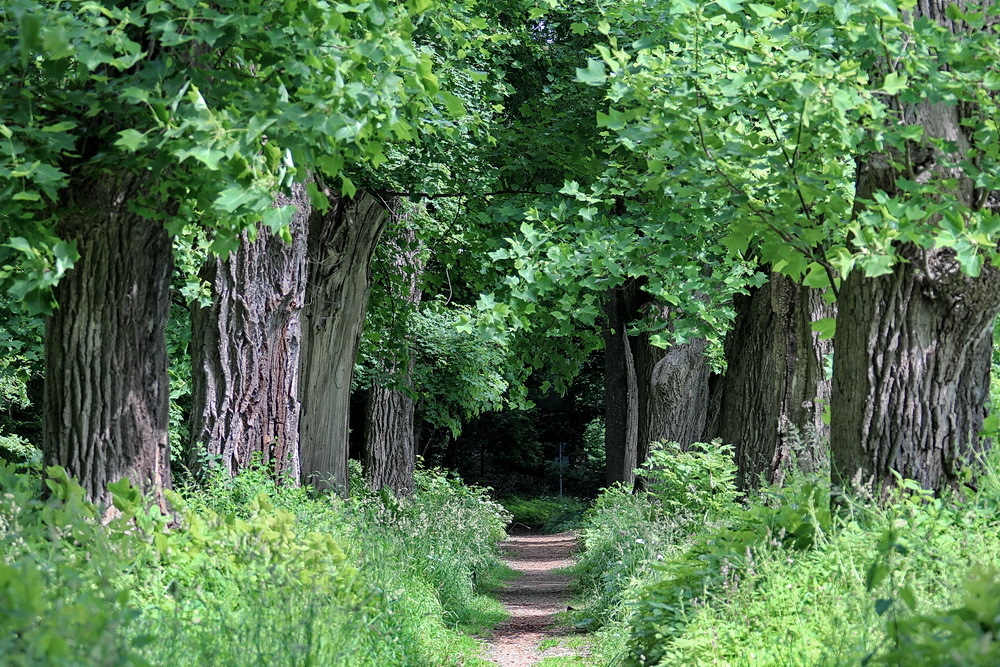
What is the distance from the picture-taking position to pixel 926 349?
589 cm

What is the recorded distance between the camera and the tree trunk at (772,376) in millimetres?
9945

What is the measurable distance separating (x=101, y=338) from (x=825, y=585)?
162 inches

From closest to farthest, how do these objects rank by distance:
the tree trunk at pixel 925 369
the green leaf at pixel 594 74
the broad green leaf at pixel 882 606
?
1. the broad green leaf at pixel 882 606
2. the tree trunk at pixel 925 369
3. the green leaf at pixel 594 74

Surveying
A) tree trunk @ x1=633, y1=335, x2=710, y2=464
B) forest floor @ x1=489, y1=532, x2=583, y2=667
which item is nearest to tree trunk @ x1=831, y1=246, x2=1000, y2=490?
forest floor @ x1=489, y1=532, x2=583, y2=667

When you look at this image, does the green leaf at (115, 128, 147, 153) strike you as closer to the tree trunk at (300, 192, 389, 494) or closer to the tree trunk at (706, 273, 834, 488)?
the tree trunk at (300, 192, 389, 494)

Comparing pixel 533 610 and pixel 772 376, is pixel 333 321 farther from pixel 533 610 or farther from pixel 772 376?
pixel 772 376

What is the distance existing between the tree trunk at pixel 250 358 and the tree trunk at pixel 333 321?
1853 millimetres

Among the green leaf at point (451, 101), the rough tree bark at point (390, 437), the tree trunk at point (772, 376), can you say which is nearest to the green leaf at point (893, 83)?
the green leaf at point (451, 101)

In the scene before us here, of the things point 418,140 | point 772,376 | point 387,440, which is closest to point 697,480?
point 772,376

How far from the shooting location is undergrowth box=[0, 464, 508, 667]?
A: 3078 mm

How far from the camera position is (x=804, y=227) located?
243 inches

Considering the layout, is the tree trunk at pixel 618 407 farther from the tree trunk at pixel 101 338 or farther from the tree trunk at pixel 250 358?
the tree trunk at pixel 101 338

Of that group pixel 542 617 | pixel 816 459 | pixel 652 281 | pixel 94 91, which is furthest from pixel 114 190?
pixel 542 617

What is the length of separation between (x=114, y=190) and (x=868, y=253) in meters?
4.11
